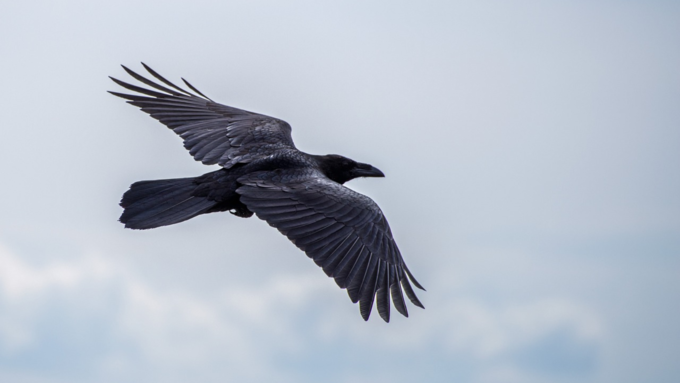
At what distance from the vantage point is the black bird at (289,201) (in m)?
10.1

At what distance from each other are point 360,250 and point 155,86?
5.36m

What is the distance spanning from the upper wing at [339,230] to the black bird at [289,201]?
0.04ft

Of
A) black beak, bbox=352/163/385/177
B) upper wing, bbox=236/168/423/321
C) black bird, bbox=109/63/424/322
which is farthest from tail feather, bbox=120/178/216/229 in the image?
black beak, bbox=352/163/385/177

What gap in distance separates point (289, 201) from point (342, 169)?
2464 mm

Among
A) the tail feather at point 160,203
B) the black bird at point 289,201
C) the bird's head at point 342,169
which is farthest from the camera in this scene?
the bird's head at point 342,169

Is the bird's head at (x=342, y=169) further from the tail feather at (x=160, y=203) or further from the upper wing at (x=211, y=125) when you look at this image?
the tail feather at (x=160, y=203)

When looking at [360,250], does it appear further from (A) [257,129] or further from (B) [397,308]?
(A) [257,129]

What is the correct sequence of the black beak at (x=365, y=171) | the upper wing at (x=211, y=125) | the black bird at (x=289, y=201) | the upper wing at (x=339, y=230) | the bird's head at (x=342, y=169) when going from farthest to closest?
the black beak at (x=365, y=171)
the bird's head at (x=342, y=169)
the upper wing at (x=211, y=125)
the black bird at (x=289, y=201)
the upper wing at (x=339, y=230)

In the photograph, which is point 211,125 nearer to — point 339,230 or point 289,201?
point 289,201

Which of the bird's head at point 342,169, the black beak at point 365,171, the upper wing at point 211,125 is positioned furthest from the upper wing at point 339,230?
the black beak at point 365,171

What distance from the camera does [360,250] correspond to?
10352 millimetres

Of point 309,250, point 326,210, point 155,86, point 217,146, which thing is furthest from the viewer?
point 155,86

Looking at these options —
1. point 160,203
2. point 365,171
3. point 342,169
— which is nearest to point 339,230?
point 160,203

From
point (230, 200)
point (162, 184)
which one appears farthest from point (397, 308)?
point (162, 184)
